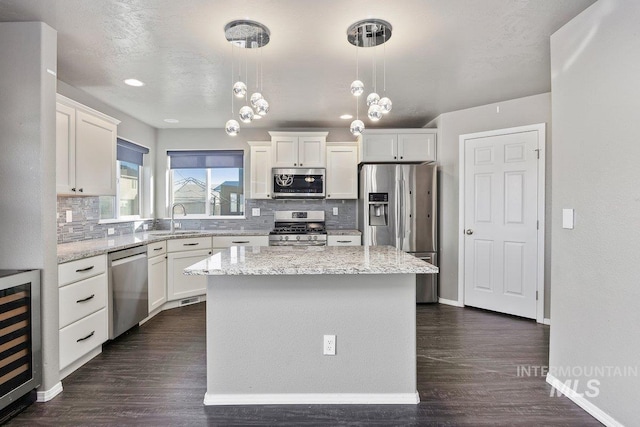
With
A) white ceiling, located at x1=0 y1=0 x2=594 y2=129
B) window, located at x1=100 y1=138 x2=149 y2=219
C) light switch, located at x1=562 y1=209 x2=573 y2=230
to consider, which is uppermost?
white ceiling, located at x1=0 y1=0 x2=594 y2=129

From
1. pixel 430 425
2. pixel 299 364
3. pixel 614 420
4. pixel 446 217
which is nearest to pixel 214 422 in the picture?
pixel 299 364

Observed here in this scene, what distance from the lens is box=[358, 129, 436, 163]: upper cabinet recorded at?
4.22 metres

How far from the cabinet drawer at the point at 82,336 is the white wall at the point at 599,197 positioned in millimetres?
3356

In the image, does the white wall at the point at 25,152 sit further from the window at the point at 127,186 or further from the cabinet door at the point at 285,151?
the cabinet door at the point at 285,151

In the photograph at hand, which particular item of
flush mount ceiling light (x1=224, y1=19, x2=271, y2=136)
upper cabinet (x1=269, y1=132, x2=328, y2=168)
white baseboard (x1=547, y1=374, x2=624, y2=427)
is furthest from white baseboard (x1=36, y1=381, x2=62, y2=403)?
white baseboard (x1=547, y1=374, x2=624, y2=427)

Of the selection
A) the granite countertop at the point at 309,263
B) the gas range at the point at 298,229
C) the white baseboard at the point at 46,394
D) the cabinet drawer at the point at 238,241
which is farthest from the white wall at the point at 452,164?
the white baseboard at the point at 46,394

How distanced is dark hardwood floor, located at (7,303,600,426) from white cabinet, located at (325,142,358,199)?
2.16 meters

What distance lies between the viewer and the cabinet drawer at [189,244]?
383 cm

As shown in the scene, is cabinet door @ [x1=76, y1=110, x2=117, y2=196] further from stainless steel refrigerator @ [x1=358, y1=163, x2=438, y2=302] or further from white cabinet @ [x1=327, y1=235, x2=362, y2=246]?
stainless steel refrigerator @ [x1=358, y1=163, x2=438, y2=302]

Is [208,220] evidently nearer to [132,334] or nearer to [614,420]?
[132,334]

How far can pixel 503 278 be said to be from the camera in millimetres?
3664

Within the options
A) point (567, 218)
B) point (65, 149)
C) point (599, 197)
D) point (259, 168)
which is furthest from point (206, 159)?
point (599, 197)

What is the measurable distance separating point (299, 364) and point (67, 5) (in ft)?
8.32

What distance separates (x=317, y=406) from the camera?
6.41 feet
